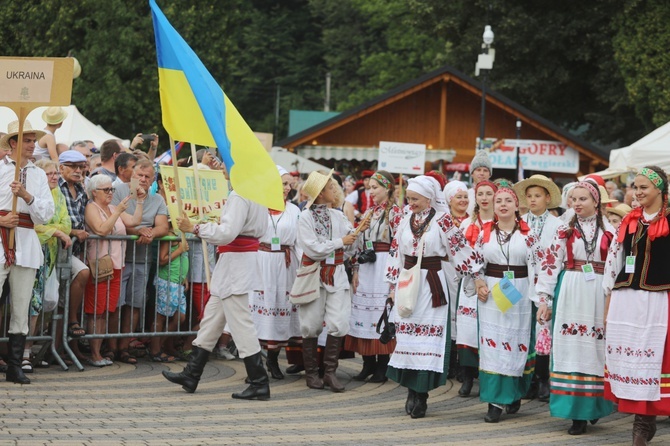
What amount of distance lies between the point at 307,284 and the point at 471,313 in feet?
5.18

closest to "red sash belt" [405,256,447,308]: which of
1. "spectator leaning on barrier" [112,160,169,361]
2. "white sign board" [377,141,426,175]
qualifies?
"spectator leaning on barrier" [112,160,169,361]

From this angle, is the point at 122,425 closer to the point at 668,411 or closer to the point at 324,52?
the point at 668,411

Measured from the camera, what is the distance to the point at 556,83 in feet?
131

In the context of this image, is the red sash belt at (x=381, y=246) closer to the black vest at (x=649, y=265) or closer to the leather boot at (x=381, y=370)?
the leather boot at (x=381, y=370)

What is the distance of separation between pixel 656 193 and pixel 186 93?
13.5ft

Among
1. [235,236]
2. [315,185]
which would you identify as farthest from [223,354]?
[235,236]

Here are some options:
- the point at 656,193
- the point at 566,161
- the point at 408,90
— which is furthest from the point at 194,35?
the point at 656,193

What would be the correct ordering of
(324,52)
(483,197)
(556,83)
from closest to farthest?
(483,197)
(556,83)
(324,52)

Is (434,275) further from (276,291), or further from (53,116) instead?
(53,116)

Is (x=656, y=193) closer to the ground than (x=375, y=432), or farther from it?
farther from it

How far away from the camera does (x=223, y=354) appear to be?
523 inches

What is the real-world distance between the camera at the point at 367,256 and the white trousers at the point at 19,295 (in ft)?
10.8

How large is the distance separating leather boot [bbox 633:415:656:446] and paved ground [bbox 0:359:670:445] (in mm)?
406

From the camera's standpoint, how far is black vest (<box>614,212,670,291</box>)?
8.74m
